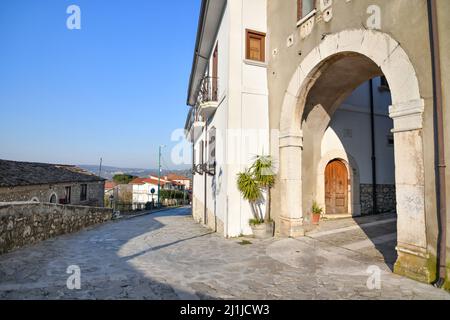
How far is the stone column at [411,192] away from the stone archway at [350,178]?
18.3ft

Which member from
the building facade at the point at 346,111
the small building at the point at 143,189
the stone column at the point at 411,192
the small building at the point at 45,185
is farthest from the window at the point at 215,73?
the small building at the point at 143,189

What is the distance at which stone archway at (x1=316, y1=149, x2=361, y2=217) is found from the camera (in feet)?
32.0

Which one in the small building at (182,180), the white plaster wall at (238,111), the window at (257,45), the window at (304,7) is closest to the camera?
the window at (304,7)

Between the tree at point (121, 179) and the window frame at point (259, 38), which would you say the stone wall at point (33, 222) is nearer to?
the window frame at point (259, 38)

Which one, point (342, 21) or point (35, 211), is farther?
point (35, 211)

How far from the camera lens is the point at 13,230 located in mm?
5848

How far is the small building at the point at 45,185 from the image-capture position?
14.9 meters

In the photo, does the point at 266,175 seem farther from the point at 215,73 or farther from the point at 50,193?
the point at 50,193

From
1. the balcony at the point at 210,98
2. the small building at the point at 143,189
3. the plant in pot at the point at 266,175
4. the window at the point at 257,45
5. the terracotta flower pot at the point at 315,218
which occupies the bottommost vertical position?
the small building at the point at 143,189

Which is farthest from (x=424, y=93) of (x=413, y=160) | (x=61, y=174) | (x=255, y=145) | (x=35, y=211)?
(x=61, y=174)

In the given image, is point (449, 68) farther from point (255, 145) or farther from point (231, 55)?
point (231, 55)

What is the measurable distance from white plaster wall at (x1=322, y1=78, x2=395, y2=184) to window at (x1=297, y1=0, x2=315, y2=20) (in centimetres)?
440
